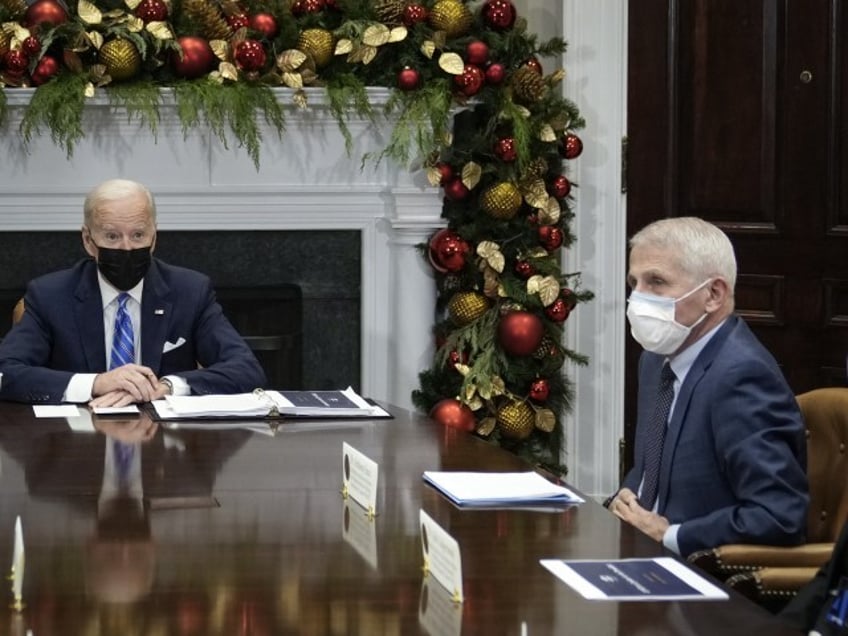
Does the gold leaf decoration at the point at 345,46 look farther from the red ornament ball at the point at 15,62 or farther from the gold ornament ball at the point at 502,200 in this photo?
the red ornament ball at the point at 15,62

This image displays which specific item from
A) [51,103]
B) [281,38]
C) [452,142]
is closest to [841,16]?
[452,142]

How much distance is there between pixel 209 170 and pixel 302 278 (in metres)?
0.52

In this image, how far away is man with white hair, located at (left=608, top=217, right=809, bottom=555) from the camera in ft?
8.74

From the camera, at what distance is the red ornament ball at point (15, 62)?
191 inches

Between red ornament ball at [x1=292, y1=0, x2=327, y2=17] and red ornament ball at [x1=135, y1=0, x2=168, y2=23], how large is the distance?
1.47 ft

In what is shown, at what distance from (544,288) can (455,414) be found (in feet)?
1.69

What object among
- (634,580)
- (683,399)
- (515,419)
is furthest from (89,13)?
(634,580)

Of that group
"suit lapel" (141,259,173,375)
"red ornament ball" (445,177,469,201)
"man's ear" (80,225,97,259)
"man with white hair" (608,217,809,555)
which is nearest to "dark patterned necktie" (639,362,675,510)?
"man with white hair" (608,217,809,555)

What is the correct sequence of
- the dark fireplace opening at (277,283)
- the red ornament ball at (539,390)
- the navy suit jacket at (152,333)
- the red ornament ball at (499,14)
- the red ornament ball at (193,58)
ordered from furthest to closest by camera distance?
the dark fireplace opening at (277,283)
the red ornament ball at (539,390)
the red ornament ball at (499,14)
the red ornament ball at (193,58)
the navy suit jacket at (152,333)

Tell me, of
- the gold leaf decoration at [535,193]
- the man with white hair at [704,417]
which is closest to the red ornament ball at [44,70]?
the gold leaf decoration at [535,193]

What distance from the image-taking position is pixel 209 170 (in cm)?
529

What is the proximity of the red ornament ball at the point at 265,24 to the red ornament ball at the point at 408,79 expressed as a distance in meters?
0.44

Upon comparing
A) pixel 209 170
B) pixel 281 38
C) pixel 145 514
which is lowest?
pixel 145 514

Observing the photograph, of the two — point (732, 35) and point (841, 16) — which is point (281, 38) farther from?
point (841, 16)
